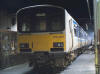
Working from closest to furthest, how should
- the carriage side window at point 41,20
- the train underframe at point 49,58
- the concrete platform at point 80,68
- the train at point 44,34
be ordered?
1. the train underframe at point 49,58
2. the train at point 44,34
3. the carriage side window at point 41,20
4. the concrete platform at point 80,68

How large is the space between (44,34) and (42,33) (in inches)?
4.3

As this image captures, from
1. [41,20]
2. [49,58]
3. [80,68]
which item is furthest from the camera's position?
[80,68]

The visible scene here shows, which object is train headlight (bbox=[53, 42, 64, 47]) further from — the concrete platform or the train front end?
the concrete platform

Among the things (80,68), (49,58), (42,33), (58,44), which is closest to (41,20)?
(42,33)

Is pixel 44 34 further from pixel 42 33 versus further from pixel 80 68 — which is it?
pixel 80 68

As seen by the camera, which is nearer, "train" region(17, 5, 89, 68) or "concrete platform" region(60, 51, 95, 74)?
"train" region(17, 5, 89, 68)

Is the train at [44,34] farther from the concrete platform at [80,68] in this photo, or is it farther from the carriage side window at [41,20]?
the concrete platform at [80,68]

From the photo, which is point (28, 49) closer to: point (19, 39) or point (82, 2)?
point (19, 39)

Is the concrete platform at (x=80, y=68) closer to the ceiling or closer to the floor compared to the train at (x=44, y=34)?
closer to the floor

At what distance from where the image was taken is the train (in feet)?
33.2

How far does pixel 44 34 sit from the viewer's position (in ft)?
33.6

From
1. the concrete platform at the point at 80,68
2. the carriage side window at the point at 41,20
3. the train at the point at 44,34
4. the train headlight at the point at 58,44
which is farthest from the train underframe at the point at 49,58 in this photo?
the carriage side window at the point at 41,20

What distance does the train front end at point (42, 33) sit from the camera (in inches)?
398

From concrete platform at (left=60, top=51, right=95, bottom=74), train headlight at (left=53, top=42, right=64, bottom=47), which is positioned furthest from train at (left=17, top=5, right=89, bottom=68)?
concrete platform at (left=60, top=51, right=95, bottom=74)
